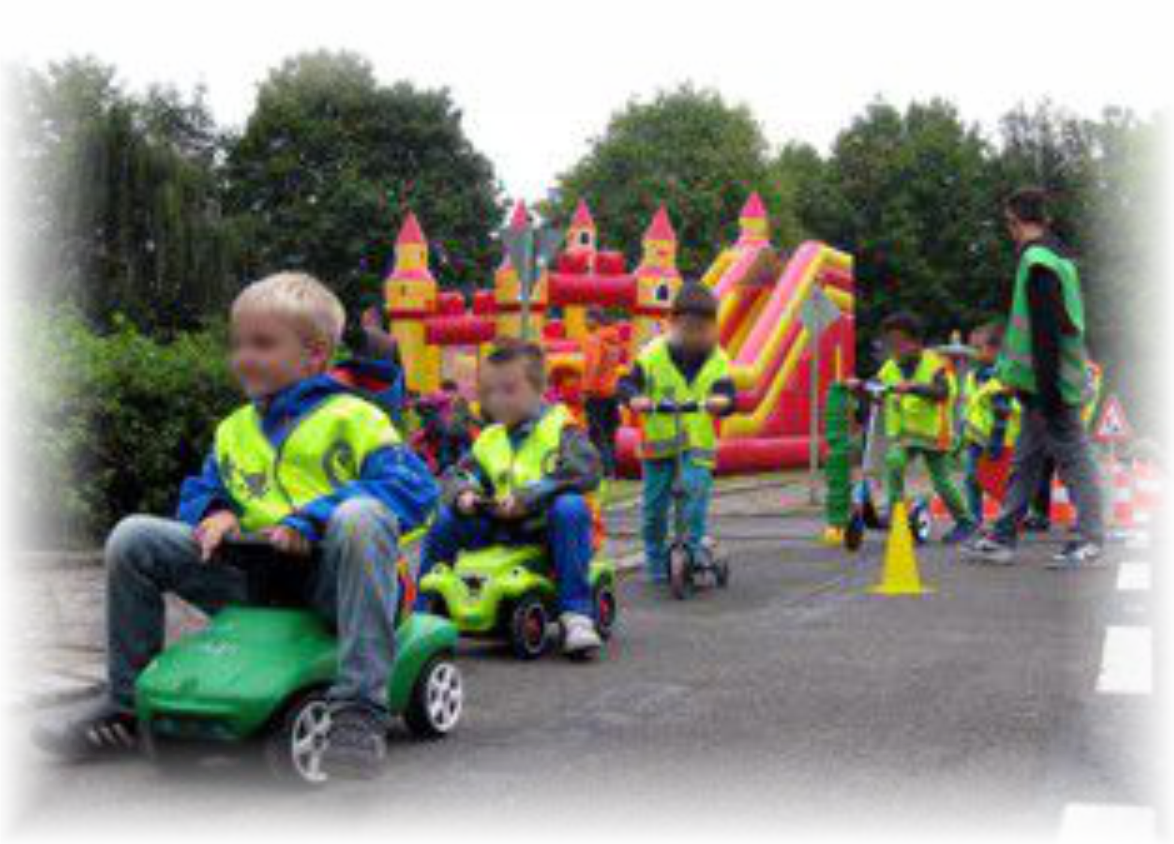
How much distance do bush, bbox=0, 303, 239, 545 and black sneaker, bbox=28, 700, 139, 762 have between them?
534cm

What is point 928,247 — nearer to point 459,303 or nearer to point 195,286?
point 195,286

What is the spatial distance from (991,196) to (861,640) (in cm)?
5672

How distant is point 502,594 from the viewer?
6.71 m

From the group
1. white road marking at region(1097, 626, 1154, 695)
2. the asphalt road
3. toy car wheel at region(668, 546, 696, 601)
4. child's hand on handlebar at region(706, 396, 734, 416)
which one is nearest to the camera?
the asphalt road

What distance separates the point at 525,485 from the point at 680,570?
2076 mm

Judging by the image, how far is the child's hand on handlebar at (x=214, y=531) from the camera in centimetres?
438

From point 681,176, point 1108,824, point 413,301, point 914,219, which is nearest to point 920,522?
point 1108,824

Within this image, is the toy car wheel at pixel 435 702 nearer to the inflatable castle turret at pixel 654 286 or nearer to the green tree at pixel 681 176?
the inflatable castle turret at pixel 654 286

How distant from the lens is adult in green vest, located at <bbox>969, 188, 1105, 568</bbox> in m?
9.85

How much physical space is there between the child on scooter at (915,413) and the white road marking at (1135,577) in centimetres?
204

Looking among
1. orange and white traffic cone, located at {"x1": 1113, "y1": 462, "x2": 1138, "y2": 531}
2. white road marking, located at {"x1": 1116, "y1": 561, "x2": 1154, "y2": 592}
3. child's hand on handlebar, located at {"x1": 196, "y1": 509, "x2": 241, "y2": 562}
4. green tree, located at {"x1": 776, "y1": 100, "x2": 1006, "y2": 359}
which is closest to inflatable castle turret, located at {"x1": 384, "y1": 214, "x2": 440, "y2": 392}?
orange and white traffic cone, located at {"x1": 1113, "y1": 462, "x2": 1138, "y2": 531}

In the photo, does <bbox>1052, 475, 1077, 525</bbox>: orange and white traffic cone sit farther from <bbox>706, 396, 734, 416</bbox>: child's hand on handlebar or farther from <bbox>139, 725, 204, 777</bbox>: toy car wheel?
<bbox>139, 725, 204, 777</bbox>: toy car wheel

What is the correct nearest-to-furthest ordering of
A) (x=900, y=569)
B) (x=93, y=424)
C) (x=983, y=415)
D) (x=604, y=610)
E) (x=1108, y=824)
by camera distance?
(x=1108, y=824), (x=604, y=610), (x=900, y=569), (x=93, y=424), (x=983, y=415)

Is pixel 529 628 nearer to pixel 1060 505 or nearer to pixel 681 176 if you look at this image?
pixel 1060 505
